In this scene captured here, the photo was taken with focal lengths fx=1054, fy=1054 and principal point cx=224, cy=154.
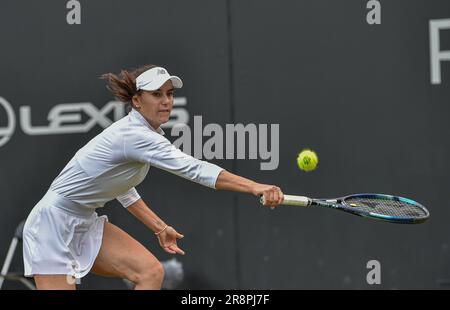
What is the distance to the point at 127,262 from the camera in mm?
4844

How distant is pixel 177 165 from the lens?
458 cm

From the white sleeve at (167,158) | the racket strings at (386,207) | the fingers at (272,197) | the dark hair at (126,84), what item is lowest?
the racket strings at (386,207)

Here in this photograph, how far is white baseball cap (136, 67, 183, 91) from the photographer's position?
4879 mm

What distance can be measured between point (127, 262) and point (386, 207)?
1.26m

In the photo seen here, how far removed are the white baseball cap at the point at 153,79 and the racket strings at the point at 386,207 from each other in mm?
1018

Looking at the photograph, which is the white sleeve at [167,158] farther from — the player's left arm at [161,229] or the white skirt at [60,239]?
the player's left arm at [161,229]

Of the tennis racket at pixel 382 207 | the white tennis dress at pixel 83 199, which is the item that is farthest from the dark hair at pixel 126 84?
the tennis racket at pixel 382 207

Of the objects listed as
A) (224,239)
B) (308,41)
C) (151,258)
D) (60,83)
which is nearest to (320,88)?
(308,41)

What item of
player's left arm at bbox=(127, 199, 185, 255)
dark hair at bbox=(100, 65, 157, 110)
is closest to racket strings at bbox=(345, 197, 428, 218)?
player's left arm at bbox=(127, 199, 185, 255)

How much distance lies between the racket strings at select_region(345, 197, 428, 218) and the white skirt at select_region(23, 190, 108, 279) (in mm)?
1220

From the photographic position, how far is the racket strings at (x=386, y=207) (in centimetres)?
493

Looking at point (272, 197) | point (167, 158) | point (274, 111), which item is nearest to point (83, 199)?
point (167, 158)
